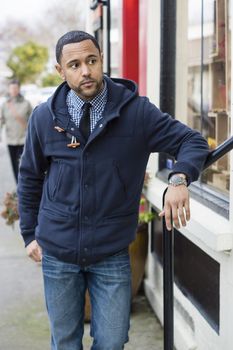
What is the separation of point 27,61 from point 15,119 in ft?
104

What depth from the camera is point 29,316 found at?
4277 millimetres

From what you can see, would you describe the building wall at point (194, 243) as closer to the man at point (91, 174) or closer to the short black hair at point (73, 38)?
the man at point (91, 174)

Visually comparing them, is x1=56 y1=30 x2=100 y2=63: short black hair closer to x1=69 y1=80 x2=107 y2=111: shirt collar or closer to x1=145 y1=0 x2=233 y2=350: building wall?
x1=69 y1=80 x2=107 y2=111: shirt collar

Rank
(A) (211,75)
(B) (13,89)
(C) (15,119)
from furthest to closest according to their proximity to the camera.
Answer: (B) (13,89) → (C) (15,119) → (A) (211,75)

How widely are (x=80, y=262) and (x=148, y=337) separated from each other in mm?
1690

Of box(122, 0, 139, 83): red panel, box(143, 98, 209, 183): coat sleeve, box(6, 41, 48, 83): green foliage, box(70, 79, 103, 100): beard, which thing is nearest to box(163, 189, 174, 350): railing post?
box(143, 98, 209, 183): coat sleeve

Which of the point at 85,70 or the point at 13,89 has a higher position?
the point at 13,89

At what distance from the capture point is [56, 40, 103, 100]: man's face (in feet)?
7.57

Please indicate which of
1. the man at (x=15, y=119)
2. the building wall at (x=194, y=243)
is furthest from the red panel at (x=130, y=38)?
the man at (x=15, y=119)

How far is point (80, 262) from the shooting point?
2.42 meters

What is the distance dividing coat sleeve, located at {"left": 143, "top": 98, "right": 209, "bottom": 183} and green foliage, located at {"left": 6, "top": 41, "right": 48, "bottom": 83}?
→ 37.5 m

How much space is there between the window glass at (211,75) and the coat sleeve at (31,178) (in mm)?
1124

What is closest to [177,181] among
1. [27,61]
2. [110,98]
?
[110,98]

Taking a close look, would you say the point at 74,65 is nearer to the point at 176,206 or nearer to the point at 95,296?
the point at 176,206
